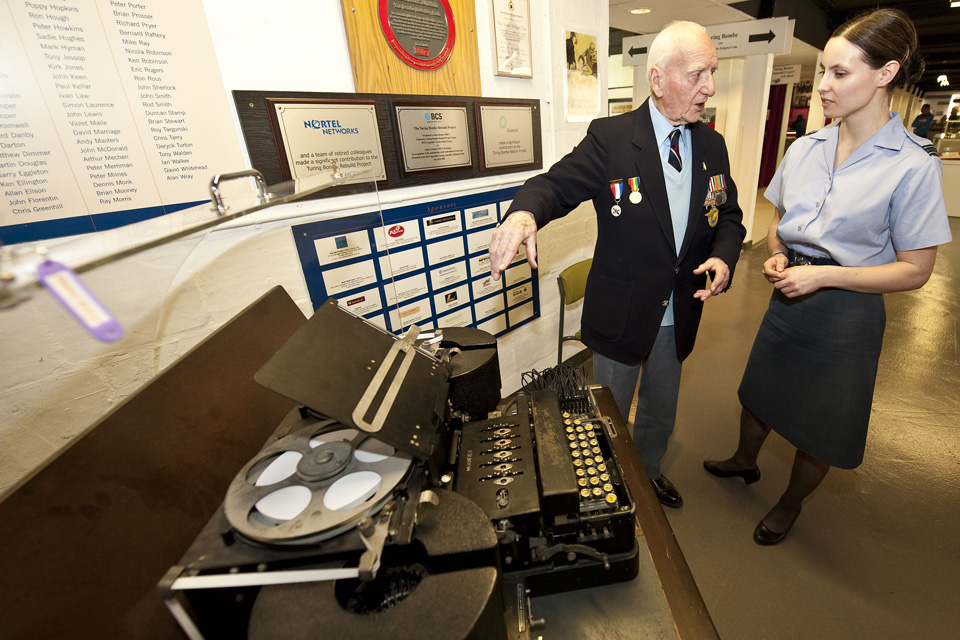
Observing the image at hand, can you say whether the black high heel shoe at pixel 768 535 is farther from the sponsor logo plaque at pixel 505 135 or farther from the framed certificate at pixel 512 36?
the framed certificate at pixel 512 36

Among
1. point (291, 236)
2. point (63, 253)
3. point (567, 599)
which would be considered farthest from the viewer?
point (291, 236)

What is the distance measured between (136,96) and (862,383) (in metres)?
2.40

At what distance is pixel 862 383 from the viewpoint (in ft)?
4.68

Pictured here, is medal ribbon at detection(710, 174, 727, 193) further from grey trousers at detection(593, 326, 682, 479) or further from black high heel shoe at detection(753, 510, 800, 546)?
black high heel shoe at detection(753, 510, 800, 546)

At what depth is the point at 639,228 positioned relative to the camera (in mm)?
1494

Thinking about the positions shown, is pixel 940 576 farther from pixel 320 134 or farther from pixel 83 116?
pixel 83 116

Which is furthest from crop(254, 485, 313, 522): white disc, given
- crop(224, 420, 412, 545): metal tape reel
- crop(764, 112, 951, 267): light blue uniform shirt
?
crop(764, 112, 951, 267): light blue uniform shirt

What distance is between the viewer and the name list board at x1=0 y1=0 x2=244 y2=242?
968 millimetres

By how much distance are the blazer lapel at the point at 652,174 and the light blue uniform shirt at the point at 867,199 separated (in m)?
0.44

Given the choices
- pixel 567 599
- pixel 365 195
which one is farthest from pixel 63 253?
pixel 365 195

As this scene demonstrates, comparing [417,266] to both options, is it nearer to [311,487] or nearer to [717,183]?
[717,183]

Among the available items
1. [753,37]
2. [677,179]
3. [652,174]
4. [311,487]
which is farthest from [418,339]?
[753,37]

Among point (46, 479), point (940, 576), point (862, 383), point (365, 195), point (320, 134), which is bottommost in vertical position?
point (940, 576)

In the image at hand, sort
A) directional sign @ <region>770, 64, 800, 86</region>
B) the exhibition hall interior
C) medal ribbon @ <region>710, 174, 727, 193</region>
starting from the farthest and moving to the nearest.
Result: directional sign @ <region>770, 64, 800, 86</region> < medal ribbon @ <region>710, 174, 727, 193</region> < the exhibition hall interior
